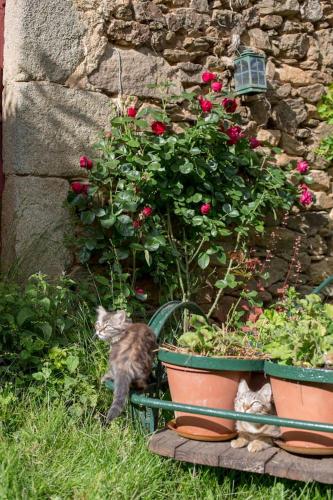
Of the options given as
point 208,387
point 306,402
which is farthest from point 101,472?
point 306,402

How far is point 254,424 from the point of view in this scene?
3125 mm

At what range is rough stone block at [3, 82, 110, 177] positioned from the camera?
4.78m

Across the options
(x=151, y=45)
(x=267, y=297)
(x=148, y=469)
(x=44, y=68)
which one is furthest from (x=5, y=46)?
(x=148, y=469)

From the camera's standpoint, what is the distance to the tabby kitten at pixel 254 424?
3.13 metres

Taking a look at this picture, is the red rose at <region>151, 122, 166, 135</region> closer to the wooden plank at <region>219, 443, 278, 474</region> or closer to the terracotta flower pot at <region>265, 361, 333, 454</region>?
the terracotta flower pot at <region>265, 361, 333, 454</region>

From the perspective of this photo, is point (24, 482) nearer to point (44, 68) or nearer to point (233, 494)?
point (233, 494)

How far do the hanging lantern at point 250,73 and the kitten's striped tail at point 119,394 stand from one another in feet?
9.43

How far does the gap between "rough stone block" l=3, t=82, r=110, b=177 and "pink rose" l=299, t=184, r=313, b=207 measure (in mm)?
1638

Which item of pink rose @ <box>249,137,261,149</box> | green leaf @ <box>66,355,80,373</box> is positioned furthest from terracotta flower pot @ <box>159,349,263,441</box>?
pink rose @ <box>249,137,261,149</box>

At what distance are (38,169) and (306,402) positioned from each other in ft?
8.42

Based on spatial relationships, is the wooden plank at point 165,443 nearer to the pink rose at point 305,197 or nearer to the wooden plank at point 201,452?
Result: the wooden plank at point 201,452

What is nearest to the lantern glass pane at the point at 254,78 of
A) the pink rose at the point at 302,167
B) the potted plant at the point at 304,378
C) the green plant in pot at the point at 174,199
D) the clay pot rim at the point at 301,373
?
the green plant in pot at the point at 174,199

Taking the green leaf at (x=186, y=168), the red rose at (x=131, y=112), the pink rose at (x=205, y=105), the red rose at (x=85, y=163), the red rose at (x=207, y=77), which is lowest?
the green leaf at (x=186, y=168)

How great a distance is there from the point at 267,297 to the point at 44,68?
2316 millimetres
